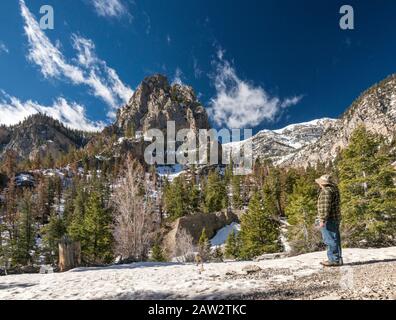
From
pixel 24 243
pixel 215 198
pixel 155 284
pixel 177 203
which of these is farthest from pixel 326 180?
pixel 215 198

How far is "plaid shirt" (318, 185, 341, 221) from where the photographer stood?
7199 millimetres

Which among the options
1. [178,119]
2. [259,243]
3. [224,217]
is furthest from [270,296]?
[178,119]

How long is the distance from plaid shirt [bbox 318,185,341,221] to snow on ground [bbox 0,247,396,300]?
1.23m

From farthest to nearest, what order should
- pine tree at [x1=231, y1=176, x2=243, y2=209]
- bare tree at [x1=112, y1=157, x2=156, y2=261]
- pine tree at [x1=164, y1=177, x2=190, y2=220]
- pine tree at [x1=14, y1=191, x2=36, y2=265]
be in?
pine tree at [x1=231, y1=176, x2=243, y2=209]
pine tree at [x1=164, y1=177, x2=190, y2=220]
pine tree at [x1=14, y1=191, x2=36, y2=265]
bare tree at [x1=112, y1=157, x2=156, y2=261]

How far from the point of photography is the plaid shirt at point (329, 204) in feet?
23.6

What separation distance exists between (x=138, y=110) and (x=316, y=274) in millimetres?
196255

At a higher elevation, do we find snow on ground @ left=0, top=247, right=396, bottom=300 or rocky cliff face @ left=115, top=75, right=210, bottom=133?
rocky cliff face @ left=115, top=75, right=210, bottom=133

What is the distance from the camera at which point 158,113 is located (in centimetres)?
18725

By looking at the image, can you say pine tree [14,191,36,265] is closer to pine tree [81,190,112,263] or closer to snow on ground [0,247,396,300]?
pine tree [81,190,112,263]

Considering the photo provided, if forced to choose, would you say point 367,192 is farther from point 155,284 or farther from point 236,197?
point 236,197

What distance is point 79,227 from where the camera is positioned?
29047 millimetres

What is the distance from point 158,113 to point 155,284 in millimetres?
185371
